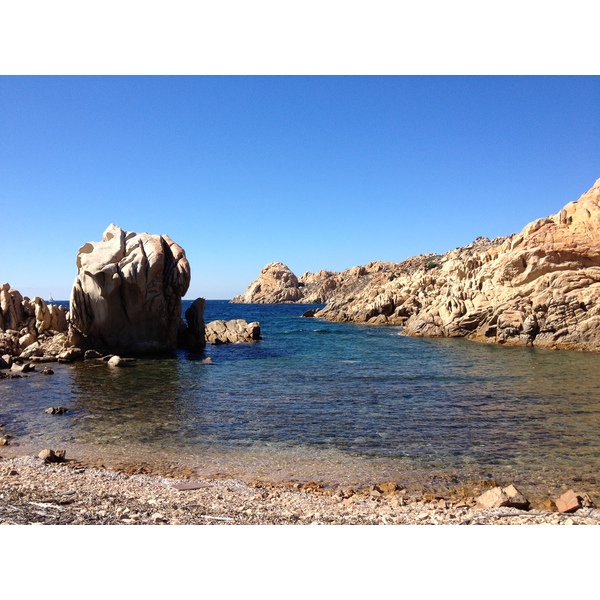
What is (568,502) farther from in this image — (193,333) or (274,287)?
(274,287)

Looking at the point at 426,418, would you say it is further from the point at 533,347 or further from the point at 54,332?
the point at 54,332

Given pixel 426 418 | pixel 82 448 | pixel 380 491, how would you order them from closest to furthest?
pixel 380 491, pixel 82 448, pixel 426 418

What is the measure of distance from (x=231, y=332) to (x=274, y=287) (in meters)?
140

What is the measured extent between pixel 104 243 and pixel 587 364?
106ft

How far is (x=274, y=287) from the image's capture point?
184m

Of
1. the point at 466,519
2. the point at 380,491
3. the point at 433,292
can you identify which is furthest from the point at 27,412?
the point at 433,292

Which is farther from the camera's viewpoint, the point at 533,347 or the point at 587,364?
the point at 533,347

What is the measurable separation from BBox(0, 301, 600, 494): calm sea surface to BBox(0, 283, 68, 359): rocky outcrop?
6070 millimetres

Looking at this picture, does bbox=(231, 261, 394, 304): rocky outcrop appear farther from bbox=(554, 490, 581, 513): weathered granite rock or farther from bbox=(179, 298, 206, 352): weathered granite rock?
bbox=(554, 490, 581, 513): weathered granite rock

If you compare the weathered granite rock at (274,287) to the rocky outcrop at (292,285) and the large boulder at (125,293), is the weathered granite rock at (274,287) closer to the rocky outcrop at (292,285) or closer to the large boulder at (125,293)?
the rocky outcrop at (292,285)

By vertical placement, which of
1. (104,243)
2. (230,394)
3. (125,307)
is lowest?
(230,394)

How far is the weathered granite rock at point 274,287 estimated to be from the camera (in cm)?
17570

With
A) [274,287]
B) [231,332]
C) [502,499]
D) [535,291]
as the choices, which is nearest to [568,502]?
[502,499]

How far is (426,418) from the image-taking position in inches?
595
